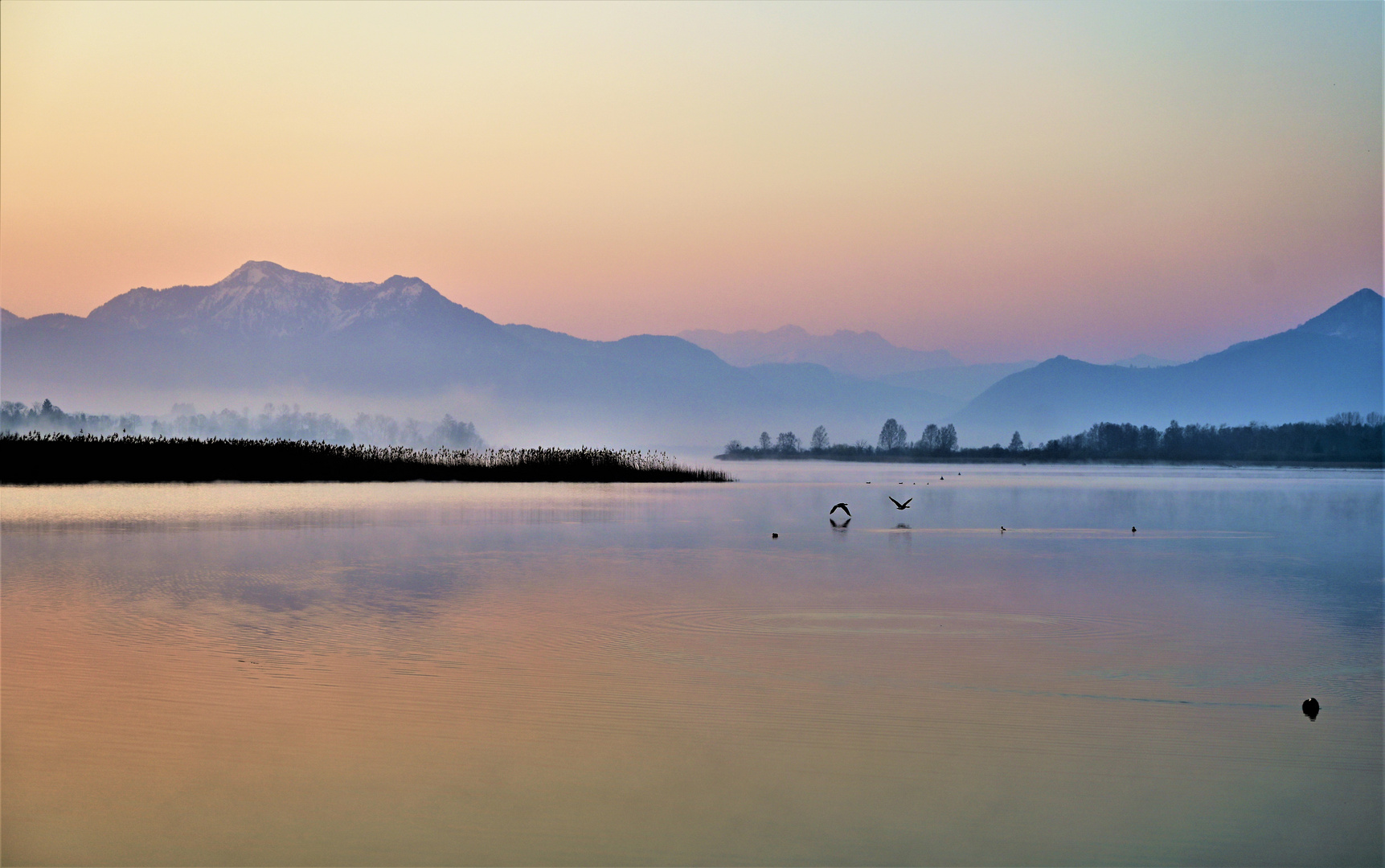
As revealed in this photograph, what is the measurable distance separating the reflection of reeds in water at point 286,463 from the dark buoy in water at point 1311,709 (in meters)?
46.8

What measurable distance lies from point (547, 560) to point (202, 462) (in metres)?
33.6

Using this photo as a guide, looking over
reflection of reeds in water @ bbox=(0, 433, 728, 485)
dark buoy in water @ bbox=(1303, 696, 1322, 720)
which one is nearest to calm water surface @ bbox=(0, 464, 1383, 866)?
dark buoy in water @ bbox=(1303, 696, 1322, 720)

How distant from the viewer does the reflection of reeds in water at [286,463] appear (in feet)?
150

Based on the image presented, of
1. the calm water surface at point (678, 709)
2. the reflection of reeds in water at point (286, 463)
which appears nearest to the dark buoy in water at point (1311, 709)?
the calm water surface at point (678, 709)

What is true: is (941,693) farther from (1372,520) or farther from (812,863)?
(1372,520)

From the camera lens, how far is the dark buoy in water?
10219 millimetres

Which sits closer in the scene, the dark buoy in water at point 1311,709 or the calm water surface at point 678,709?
the calm water surface at point 678,709

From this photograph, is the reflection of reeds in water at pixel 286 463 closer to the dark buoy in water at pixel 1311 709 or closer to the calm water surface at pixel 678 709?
the calm water surface at pixel 678 709

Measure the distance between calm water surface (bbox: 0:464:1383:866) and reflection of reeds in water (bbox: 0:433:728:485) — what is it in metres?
26.7

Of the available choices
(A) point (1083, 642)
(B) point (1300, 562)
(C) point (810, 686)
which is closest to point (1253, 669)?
(A) point (1083, 642)

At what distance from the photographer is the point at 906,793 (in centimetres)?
789

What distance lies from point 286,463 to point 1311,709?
47831 mm

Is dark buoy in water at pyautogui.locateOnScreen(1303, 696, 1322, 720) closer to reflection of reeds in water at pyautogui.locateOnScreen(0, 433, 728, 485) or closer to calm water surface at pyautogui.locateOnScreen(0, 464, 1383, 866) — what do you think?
calm water surface at pyautogui.locateOnScreen(0, 464, 1383, 866)

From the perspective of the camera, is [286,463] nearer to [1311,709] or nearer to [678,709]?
[678,709]
